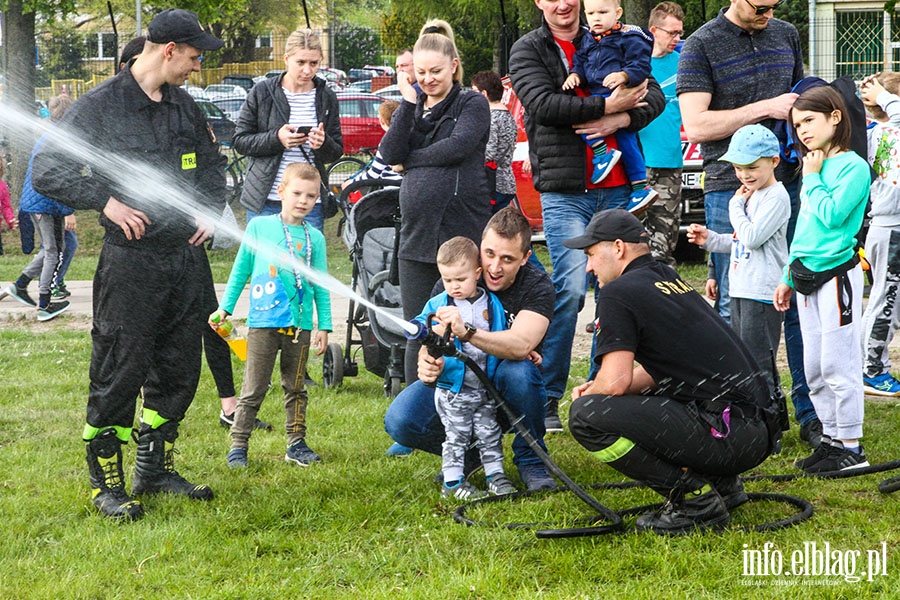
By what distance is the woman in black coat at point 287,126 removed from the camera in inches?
277

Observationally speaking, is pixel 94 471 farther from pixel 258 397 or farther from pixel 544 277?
pixel 544 277

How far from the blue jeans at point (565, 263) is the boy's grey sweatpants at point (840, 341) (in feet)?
4.09

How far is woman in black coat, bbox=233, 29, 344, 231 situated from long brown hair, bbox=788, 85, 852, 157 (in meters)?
3.13

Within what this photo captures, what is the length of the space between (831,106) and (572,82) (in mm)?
1431

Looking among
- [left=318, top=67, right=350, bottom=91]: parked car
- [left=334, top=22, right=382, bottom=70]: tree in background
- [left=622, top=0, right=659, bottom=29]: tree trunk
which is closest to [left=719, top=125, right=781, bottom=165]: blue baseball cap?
[left=622, top=0, right=659, bottom=29]: tree trunk

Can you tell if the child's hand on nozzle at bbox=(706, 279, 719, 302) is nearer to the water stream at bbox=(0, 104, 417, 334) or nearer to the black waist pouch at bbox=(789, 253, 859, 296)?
the black waist pouch at bbox=(789, 253, 859, 296)

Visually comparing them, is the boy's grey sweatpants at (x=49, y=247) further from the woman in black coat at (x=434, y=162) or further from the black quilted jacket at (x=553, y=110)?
the black quilted jacket at (x=553, y=110)

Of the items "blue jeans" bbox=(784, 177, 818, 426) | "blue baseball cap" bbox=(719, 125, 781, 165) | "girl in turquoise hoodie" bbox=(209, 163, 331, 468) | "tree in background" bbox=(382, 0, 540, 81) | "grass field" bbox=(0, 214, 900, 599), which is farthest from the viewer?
"tree in background" bbox=(382, 0, 540, 81)

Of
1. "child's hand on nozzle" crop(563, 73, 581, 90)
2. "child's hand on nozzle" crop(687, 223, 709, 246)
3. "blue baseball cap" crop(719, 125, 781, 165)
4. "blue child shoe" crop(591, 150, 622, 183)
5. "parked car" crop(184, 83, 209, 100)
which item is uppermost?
"parked car" crop(184, 83, 209, 100)

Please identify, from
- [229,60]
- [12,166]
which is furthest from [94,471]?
[229,60]

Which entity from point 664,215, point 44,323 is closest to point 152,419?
point 664,215

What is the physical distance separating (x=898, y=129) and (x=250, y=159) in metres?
4.44

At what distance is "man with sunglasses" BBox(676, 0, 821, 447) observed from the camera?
5.88 meters

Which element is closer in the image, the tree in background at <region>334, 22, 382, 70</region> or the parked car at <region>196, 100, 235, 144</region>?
the parked car at <region>196, 100, 235, 144</region>
